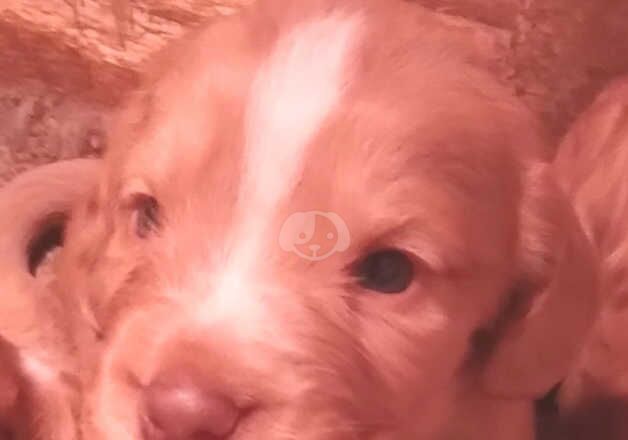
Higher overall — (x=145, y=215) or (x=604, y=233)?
(x=604, y=233)

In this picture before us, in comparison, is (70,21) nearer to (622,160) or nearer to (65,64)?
(65,64)

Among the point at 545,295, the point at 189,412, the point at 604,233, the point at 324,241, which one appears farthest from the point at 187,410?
the point at 604,233

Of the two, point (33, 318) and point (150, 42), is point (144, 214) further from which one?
point (150, 42)

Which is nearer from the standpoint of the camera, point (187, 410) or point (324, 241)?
point (187, 410)

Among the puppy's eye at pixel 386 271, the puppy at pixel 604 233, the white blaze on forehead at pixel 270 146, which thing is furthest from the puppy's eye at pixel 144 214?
the puppy at pixel 604 233

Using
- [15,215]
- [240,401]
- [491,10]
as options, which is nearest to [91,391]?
[240,401]

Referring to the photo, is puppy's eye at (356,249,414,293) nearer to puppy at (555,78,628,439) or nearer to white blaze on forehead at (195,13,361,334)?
white blaze on forehead at (195,13,361,334)

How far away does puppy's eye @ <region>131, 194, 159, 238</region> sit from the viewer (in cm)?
138

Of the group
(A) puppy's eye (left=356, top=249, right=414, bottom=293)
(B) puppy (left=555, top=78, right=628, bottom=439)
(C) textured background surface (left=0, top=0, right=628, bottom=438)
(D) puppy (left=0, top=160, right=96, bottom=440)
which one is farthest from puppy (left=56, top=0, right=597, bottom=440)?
(C) textured background surface (left=0, top=0, right=628, bottom=438)

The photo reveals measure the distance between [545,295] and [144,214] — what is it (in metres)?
0.47

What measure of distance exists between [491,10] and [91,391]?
112 centimetres

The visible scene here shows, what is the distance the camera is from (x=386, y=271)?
133 centimetres

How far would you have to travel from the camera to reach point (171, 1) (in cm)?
217

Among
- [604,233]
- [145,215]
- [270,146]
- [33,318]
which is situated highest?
[604,233]
